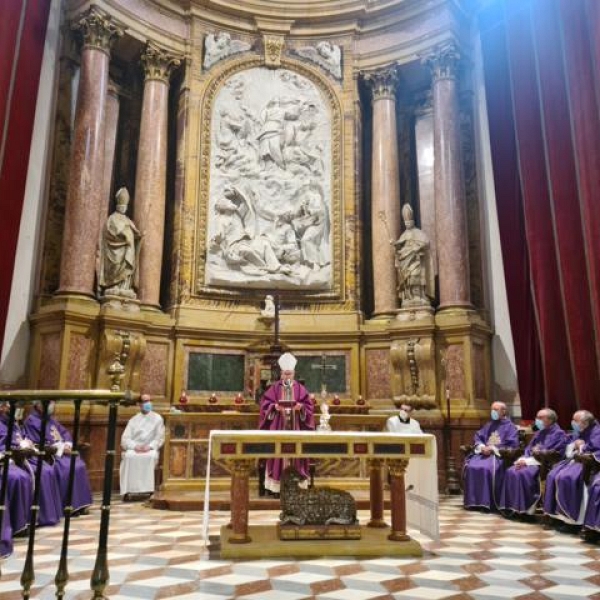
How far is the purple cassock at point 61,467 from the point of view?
6965mm

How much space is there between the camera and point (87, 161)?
9.98 metres

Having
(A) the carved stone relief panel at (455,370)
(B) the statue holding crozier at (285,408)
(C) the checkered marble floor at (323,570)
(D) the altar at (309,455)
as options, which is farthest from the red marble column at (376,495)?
(A) the carved stone relief panel at (455,370)

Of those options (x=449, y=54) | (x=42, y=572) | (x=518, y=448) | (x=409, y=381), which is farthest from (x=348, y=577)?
(x=449, y=54)

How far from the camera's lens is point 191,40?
11.8m

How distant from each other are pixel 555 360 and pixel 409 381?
241 cm

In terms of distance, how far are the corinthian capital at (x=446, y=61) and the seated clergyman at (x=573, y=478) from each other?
6.87m

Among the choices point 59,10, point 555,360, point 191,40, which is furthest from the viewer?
point 191,40

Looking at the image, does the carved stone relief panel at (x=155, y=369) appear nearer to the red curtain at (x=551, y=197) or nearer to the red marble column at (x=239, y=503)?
the red marble column at (x=239, y=503)

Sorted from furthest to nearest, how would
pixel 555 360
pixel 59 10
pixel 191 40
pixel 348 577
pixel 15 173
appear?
pixel 191 40
pixel 59 10
pixel 15 173
pixel 555 360
pixel 348 577

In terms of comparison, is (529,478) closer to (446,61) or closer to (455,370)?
(455,370)

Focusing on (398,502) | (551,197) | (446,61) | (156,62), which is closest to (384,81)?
(446,61)

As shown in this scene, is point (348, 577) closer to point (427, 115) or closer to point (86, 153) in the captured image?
point (86, 153)

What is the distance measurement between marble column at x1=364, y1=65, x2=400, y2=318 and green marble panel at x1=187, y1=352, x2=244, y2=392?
2575 millimetres

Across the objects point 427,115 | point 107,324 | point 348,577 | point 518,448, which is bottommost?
point 348,577
